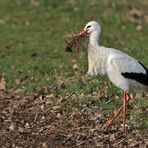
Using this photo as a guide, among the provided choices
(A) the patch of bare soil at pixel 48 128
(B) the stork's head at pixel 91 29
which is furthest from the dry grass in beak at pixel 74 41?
(A) the patch of bare soil at pixel 48 128

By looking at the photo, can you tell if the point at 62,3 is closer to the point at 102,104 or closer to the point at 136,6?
the point at 136,6

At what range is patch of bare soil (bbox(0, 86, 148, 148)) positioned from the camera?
862 centimetres

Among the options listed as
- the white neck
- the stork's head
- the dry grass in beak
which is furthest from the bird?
the dry grass in beak

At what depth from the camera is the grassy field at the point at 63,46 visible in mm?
10305

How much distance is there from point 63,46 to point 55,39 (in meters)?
1.04

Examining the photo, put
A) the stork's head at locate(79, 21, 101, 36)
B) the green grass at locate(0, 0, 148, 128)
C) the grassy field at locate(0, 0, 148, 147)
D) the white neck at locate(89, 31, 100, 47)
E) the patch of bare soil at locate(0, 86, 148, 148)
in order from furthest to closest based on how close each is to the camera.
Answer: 1. the green grass at locate(0, 0, 148, 128)
2. the grassy field at locate(0, 0, 148, 147)
3. the stork's head at locate(79, 21, 101, 36)
4. the white neck at locate(89, 31, 100, 47)
5. the patch of bare soil at locate(0, 86, 148, 148)

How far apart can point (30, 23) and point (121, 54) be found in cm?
905

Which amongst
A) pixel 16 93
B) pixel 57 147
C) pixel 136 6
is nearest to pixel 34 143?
pixel 57 147

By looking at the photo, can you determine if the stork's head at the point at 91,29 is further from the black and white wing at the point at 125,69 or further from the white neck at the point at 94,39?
the black and white wing at the point at 125,69

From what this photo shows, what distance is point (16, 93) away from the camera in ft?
37.3

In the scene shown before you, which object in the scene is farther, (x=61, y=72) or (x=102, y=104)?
(x=61, y=72)

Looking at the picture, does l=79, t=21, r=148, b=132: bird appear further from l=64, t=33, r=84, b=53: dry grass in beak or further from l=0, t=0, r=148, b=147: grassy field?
l=0, t=0, r=148, b=147: grassy field

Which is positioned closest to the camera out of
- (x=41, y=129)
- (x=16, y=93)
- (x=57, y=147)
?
(x=57, y=147)

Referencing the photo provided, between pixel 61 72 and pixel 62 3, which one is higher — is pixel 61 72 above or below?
below
